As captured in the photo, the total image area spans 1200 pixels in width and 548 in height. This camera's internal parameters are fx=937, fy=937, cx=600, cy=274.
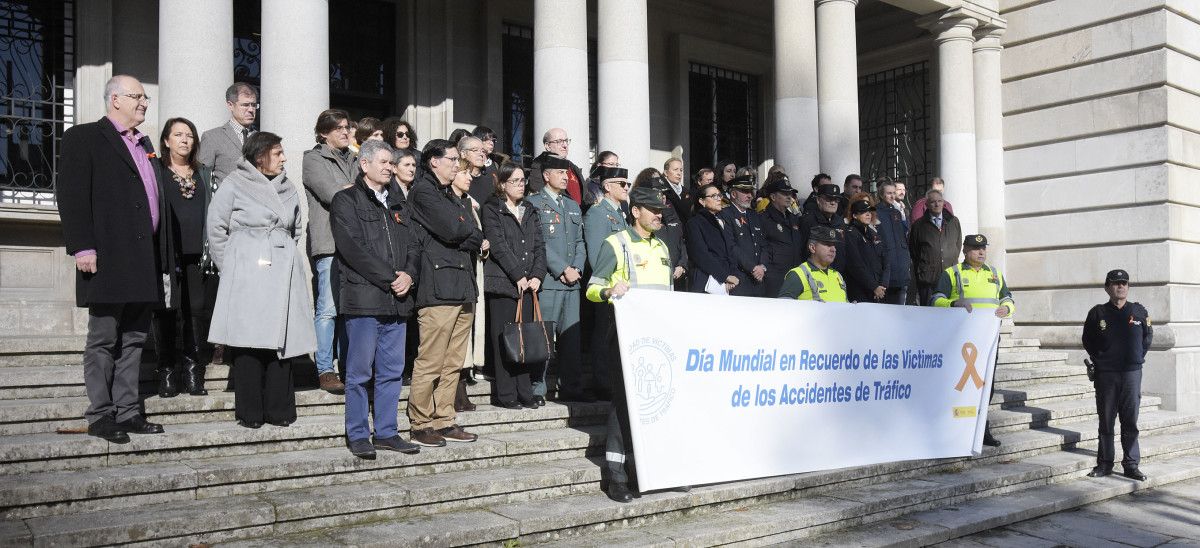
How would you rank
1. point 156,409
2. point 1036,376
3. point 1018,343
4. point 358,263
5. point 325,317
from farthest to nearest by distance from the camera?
point 1018,343, point 1036,376, point 325,317, point 156,409, point 358,263

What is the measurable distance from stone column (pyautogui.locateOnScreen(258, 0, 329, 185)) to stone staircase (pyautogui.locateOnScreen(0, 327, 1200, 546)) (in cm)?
221

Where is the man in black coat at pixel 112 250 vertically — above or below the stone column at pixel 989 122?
below

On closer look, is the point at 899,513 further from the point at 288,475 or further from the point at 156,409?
the point at 156,409

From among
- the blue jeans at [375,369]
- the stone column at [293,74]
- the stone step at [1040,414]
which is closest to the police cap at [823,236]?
the stone step at [1040,414]

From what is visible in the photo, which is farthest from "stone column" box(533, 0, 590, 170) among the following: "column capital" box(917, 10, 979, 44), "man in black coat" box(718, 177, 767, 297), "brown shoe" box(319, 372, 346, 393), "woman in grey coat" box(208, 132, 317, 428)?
"column capital" box(917, 10, 979, 44)

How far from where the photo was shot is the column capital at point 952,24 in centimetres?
1548

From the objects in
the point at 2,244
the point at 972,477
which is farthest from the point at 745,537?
the point at 2,244

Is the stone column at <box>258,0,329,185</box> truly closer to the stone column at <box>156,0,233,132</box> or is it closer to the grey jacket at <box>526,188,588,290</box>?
the stone column at <box>156,0,233,132</box>

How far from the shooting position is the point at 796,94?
1263 cm

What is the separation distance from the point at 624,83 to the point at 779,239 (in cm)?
249

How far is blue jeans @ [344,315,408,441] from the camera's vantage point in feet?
19.7

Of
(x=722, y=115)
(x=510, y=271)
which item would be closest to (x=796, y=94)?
(x=722, y=115)

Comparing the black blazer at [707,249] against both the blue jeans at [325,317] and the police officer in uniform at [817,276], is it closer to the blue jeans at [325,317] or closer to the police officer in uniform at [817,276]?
the police officer in uniform at [817,276]

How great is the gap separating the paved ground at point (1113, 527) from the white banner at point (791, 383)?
986 mm
